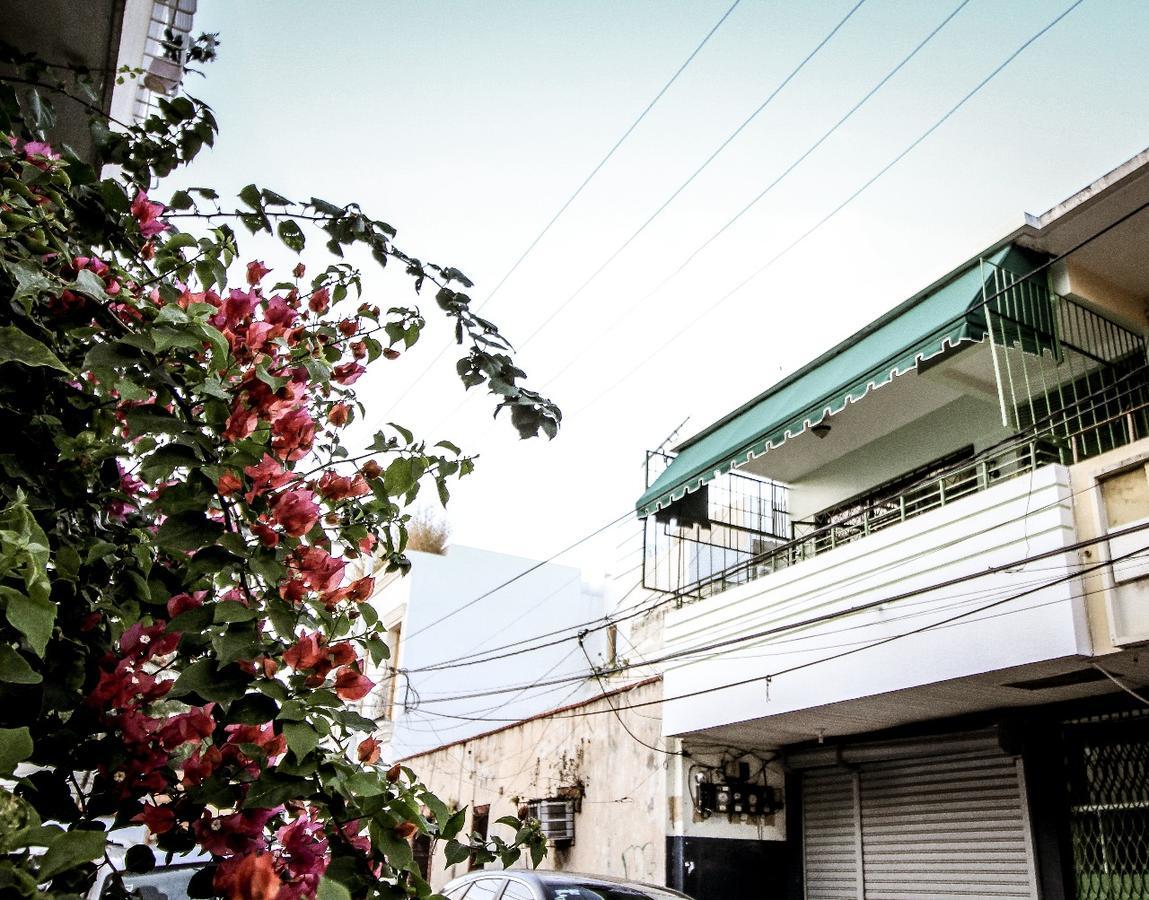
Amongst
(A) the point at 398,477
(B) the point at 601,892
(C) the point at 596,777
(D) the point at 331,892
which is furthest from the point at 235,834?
(C) the point at 596,777

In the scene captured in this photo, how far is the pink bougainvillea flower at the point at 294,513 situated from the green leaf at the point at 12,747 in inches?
18.1

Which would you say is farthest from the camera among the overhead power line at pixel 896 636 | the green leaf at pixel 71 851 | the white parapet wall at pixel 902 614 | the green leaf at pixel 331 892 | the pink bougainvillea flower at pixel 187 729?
the white parapet wall at pixel 902 614

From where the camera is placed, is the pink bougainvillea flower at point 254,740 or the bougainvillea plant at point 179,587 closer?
the bougainvillea plant at point 179,587

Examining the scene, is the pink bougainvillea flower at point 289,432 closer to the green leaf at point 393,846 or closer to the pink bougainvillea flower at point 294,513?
the pink bougainvillea flower at point 294,513

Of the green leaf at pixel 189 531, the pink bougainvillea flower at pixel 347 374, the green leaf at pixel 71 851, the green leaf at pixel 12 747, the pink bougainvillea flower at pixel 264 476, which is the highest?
the pink bougainvillea flower at pixel 347 374

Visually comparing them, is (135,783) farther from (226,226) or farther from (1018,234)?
(1018,234)

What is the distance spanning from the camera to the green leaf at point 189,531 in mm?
1136

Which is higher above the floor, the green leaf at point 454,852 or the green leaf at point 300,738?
the green leaf at point 300,738

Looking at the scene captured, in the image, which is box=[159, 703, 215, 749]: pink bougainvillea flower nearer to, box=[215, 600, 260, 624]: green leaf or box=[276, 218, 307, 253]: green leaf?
box=[215, 600, 260, 624]: green leaf

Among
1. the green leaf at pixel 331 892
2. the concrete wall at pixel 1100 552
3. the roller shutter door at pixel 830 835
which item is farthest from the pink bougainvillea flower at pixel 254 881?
the roller shutter door at pixel 830 835

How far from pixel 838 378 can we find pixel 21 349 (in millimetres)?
7980

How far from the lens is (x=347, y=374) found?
2.14 m

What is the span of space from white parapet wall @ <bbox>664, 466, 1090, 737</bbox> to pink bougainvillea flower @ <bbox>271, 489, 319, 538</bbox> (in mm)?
6520

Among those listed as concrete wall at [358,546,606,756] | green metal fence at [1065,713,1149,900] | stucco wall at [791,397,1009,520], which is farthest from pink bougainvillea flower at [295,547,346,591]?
concrete wall at [358,546,606,756]
